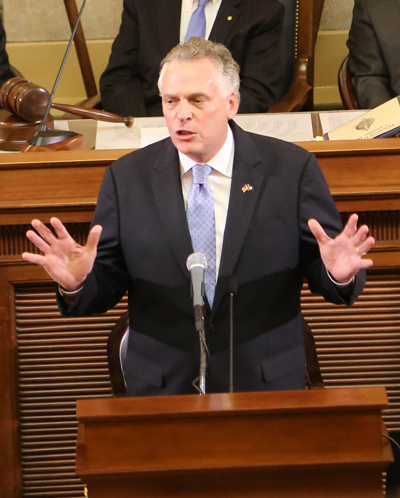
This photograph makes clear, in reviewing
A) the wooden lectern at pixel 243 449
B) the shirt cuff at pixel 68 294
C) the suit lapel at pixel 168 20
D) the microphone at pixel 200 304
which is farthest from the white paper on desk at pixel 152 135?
the wooden lectern at pixel 243 449

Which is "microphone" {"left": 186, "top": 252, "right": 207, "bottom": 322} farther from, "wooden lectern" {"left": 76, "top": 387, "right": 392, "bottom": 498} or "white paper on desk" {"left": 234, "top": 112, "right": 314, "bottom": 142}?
"white paper on desk" {"left": 234, "top": 112, "right": 314, "bottom": 142}

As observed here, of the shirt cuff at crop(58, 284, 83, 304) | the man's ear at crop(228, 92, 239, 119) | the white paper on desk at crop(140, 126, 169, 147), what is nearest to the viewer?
the shirt cuff at crop(58, 284, 83, 304)

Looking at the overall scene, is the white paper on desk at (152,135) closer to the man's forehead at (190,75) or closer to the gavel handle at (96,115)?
the gavel handle at (96,115)

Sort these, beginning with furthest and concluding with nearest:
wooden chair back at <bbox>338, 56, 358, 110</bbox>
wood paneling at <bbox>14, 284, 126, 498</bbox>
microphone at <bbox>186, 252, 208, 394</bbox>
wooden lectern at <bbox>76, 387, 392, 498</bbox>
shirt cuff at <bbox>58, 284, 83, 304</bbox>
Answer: wooden chair back at <bbox>338, 56, 358, 110</bbox>
wood paneling at <bbox>14, 284, 126, 498</bbox>
shirt cuff at <bbox>58, 284, 83, 304</bbox>
microphone at <bbox>186, 252, 208, 394</bbox>
wooden lectern at <bbox>76, 387, 392, 498</bbox>

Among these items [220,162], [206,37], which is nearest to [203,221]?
[220,162]

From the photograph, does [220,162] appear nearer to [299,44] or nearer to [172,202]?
[172,202]

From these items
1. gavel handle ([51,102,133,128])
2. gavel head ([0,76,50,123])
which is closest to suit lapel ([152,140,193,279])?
gavel handle ([51,102,133,128])

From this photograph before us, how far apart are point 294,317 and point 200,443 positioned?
771 millimetres

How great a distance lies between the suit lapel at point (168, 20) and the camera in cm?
323

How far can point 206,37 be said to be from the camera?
3201mm

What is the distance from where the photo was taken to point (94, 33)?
4148 millimetres

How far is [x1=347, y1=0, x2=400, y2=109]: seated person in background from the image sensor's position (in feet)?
10.4

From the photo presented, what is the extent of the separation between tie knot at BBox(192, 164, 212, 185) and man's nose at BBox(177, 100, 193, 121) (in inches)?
5.9

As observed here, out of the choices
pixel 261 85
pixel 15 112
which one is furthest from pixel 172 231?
pixel 261 85
